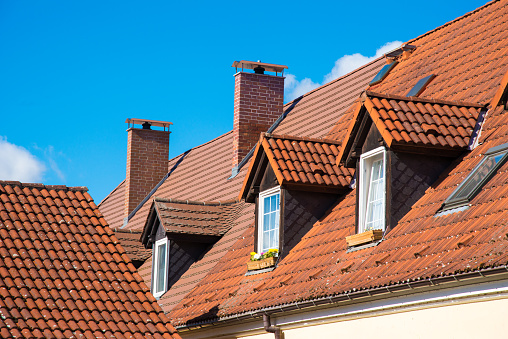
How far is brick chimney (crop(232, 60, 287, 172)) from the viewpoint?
23562 mm

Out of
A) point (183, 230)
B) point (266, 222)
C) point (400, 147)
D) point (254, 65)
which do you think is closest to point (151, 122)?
point (254, 65)

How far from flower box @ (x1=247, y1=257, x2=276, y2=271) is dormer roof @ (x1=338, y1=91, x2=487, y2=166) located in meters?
2.89

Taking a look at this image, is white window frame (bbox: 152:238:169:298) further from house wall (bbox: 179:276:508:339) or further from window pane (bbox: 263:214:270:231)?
house wall (bbox: 179:276:508:339)

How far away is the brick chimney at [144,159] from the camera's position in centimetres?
2800

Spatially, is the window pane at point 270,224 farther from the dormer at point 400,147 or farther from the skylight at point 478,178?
the skylight at point 478,178

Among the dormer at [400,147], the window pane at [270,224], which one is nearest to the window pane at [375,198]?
the dormer at [400,147]

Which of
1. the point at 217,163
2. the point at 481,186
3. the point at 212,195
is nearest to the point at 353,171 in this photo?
the point at 481,186

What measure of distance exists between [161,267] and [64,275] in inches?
290

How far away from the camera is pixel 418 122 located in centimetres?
1320

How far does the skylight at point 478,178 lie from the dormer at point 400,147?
3.14ft

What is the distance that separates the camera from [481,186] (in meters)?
11.5

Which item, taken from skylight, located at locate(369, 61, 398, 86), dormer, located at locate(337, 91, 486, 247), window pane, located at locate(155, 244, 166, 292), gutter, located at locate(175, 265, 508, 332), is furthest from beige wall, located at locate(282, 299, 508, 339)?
window pane, located at locate(155, 244, 166, 292)

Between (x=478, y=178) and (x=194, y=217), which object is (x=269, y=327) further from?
(x=194, y=217)

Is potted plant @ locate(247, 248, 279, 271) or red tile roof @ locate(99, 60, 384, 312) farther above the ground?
red tile roof @ locate(99, 60, 384, 312)
